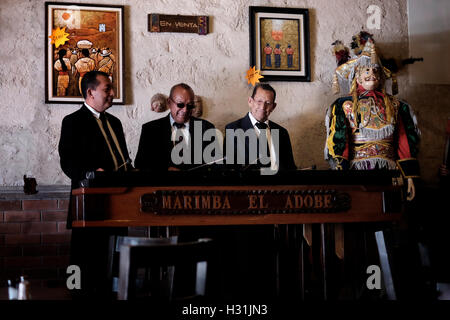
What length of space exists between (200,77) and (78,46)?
1103 mm

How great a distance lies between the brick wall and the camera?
426 cm

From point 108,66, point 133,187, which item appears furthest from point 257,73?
point 133,187

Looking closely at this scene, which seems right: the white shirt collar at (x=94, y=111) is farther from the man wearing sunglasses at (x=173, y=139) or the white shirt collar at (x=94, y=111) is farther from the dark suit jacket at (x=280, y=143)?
the dark suit jacket at (x=280, y=143)

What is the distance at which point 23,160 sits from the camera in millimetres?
4406

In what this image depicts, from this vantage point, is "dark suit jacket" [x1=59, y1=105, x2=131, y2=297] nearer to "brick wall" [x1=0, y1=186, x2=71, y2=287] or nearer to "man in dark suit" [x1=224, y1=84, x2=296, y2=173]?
"brick wall" [x1=0, y1=186, x2=71, y2=287]

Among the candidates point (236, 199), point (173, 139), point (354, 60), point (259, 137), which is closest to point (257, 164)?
point (259, 137)

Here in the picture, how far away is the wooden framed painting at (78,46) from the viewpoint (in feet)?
14.6

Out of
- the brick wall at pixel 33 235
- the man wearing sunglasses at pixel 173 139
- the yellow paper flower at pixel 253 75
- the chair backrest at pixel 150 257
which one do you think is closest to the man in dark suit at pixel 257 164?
the man wearing sunglasses at pixel 173 139

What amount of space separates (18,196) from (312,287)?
2502 mm

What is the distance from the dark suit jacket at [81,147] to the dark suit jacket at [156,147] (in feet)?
0.76

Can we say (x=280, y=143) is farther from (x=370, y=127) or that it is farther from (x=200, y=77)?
(x=200, y=77)

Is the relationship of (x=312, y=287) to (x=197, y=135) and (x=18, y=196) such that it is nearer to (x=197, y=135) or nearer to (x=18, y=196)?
(x=197, y=135)

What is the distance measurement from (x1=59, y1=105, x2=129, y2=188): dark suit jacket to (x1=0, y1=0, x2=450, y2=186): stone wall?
0.76 metres
